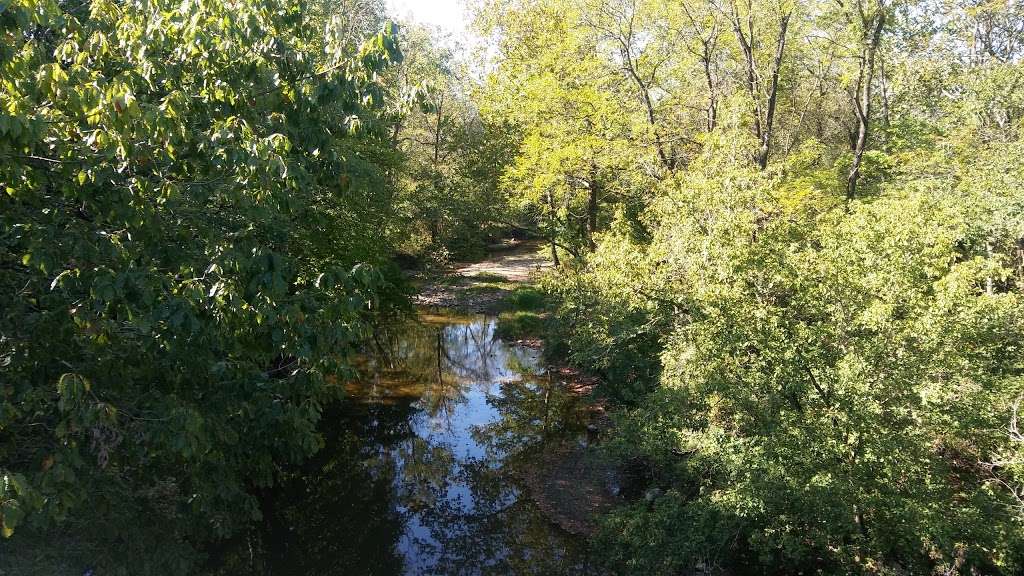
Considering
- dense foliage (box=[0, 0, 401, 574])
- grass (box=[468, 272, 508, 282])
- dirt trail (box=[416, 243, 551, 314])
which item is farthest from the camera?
grass (box=[468, 272, 508, 282])

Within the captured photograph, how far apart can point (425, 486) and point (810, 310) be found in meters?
8.88

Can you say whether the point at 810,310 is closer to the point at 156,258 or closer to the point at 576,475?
the point at 576,475

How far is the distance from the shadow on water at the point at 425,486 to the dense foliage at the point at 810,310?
240 centimetres

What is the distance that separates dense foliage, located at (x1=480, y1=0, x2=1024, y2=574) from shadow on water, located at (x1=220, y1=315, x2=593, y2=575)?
2400 mm

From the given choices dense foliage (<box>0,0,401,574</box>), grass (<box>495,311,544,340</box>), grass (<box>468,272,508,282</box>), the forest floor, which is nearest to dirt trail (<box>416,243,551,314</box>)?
grass (<box>468,272,508,282</box>)

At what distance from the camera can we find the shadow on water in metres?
11.3

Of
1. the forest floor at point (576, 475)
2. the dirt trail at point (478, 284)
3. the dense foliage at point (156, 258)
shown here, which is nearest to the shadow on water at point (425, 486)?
the forest floor at point (576, 475)

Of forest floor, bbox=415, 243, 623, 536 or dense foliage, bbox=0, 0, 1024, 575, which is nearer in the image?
dense foliage, bbox=0, 0, 1024, 575

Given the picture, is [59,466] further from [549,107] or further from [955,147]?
[955,147]

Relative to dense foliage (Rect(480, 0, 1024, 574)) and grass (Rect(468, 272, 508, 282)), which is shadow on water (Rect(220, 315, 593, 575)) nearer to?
dense foliage (Rect(480, 0, 1024, 574))

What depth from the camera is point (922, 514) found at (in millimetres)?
7395

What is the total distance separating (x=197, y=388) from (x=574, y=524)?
8219 mm

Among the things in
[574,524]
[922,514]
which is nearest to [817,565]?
[922,514]

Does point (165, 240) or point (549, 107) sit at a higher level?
point (549, 107)
